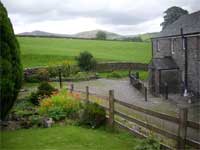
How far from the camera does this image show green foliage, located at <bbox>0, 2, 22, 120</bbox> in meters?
10.2

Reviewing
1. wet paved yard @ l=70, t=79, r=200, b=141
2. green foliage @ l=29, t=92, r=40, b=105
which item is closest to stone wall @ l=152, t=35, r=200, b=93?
wet paved yard @ l=70, t=79, r=200, b=141

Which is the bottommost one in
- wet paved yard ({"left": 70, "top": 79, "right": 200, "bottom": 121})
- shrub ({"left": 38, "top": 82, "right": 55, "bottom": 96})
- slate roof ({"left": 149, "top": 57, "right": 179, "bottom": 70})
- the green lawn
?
wet paved yard ({"left": 70, "top": 79, "right": 200, "bottom": 121})

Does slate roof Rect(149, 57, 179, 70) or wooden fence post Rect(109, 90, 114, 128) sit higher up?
slate roof Rect(149, 57, 179, 70)

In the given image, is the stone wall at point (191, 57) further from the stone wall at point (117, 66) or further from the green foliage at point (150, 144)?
the green foliage at point (150, 144)

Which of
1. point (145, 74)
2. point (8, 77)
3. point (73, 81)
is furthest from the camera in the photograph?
point (145, 74)

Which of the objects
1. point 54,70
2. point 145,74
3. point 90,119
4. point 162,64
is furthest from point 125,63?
point 90,119

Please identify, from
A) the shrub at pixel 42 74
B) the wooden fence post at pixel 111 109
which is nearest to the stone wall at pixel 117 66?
the shrub at pixel 42 74

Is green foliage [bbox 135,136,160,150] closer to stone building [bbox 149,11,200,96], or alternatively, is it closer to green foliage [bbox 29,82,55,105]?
green foliage [bbox 29,82,55,105]

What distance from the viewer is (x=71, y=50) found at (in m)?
56.1

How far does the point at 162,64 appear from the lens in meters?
29.1

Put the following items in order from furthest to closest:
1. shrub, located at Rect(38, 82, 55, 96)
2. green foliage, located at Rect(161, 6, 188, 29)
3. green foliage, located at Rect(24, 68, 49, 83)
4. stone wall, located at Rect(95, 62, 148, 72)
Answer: green foliage, located at Rect(161, 6, 188, 29), stone wall, located at Rect(95, 62, 148, 72), green foliage, located at Rect(24, 68, 49, 83), shrub, located at Rect(38, 82, 55, 96)

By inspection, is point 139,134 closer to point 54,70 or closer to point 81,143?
point 81,143

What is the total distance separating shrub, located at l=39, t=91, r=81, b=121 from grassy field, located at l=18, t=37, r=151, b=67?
27.7m

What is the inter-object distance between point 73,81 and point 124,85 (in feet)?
20.3
